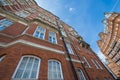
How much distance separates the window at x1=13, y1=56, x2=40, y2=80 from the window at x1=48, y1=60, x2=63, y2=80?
1058 millimetres

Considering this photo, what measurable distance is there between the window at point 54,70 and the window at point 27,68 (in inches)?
41.7

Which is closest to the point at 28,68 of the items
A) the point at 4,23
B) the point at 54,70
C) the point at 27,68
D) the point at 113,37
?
the point at 27,68

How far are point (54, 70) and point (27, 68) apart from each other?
2115mm

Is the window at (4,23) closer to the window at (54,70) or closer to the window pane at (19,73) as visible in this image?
the window pane at (19,73)

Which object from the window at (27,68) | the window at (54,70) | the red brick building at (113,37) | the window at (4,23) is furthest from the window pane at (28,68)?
the red brick building at (113,37)

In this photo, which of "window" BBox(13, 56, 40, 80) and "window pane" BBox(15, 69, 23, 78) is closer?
"window pane" BBox(15, 69, 23, 78)

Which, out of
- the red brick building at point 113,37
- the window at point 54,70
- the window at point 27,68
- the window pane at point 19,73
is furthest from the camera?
the red brick building at point 113,37

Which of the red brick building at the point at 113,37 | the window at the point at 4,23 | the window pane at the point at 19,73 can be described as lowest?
the window pane at the point at 19,73

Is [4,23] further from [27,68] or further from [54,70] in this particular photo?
[54,70]

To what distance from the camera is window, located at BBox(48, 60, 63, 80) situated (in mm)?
Result: 5815

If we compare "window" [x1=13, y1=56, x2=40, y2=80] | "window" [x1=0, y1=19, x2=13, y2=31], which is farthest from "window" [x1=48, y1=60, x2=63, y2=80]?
"window" [x1=0, y1=19, x2=13, y2=31]

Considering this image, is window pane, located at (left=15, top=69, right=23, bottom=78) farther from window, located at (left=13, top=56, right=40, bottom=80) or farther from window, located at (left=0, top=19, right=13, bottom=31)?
window, located at (left=0, top=19, right=13, bottom=31)

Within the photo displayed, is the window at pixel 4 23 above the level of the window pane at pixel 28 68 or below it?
above

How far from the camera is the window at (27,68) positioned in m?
4.65
